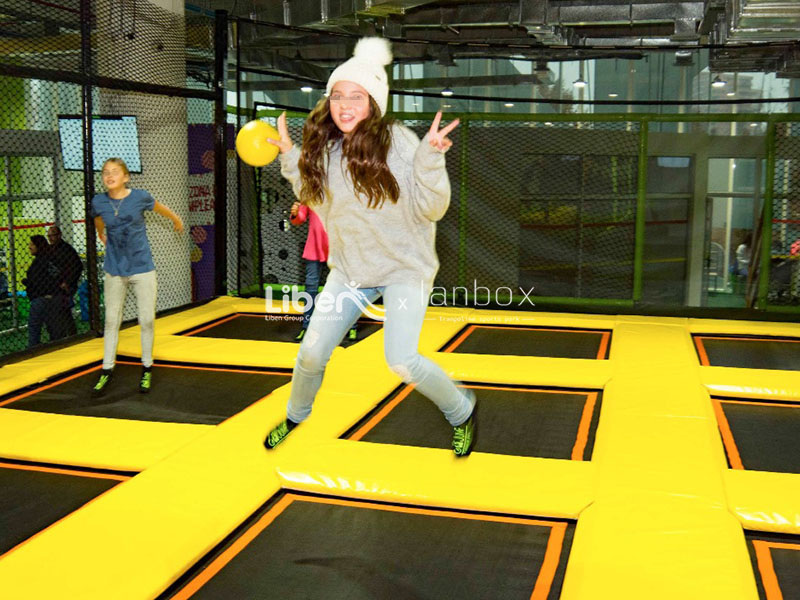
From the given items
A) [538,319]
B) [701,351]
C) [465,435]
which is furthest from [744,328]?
[465,435]

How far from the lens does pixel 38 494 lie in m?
2.83

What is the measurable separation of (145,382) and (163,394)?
0.13 metres

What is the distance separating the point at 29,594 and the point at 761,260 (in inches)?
245

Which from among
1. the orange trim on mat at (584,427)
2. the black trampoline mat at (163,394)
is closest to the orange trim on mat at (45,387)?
the black trampoline mat at (163,394)

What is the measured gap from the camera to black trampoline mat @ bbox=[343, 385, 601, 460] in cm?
336

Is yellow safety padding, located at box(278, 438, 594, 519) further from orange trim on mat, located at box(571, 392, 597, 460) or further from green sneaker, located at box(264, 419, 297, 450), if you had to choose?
orange trim on mat, located at box(571, 392, 597, 460)

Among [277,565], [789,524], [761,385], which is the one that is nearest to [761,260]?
[761,385]

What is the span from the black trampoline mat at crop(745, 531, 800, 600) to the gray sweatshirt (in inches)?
51.0

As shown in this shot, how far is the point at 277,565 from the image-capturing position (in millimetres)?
2318

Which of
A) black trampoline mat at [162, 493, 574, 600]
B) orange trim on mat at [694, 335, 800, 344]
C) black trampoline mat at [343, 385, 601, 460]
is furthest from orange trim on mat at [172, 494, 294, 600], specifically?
orange trim on mat at [694, 335, 800, 344]

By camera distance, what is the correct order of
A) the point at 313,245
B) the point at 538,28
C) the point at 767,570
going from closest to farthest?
the point at 767,570 < the point at 313,245 < the point at 538,28

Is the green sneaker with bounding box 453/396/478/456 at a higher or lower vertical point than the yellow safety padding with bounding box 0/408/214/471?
higher

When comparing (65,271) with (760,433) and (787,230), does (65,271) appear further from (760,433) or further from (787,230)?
(787,230)

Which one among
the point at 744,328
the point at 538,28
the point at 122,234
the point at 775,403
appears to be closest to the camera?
the point at 122,234
